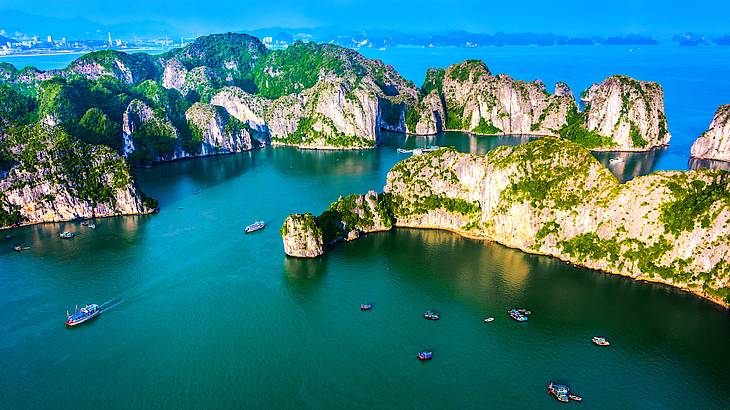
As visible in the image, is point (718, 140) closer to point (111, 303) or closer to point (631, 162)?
point (631, 162)

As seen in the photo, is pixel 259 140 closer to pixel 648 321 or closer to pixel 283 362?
pixel 283 362

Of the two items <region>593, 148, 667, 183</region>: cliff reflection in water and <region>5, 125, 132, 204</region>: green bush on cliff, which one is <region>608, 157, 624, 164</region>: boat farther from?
<region>5, 125, 132, 204</region>: green bush on cliff

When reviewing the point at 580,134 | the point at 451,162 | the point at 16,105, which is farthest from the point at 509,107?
the point at 16,105

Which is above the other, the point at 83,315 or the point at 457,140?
the point at 457,140

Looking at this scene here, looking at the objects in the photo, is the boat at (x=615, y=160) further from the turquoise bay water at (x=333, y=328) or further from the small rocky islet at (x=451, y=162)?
the turquoise bay water at (x=333, y=328)

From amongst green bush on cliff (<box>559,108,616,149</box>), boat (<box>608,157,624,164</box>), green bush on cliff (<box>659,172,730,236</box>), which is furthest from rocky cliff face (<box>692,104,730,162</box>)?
green bush on cliff (<box>659,172,730,236</box>)

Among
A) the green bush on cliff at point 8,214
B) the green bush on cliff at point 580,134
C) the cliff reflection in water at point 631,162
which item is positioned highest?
the green bush on cliff at point 580,134

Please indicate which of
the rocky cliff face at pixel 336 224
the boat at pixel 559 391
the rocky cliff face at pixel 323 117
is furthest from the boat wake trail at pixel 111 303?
the rocky cliff face at pixel 323 117
